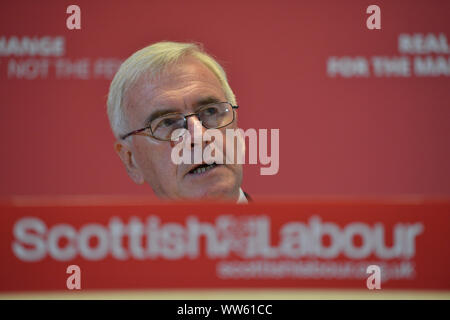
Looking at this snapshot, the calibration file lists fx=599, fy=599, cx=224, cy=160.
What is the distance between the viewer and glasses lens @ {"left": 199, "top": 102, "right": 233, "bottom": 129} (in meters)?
2.83

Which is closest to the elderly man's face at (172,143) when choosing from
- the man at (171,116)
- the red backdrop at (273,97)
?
the man at (171,116)

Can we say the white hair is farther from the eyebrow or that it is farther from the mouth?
the mouth

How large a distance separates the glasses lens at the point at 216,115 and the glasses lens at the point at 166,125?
106 mm

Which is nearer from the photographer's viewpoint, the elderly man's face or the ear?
the elderly man's face

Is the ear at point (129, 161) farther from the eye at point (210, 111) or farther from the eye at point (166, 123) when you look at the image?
the eye at point (210, 111)

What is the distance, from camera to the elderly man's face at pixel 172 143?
2.83 meters

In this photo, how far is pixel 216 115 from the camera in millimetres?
2875

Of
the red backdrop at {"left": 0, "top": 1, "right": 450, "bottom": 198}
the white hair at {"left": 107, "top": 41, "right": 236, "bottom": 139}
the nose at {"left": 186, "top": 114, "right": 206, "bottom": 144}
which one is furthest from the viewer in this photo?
the red backdrop at {"left": 0, "top": 1, "right": 450, "bottom": 198}

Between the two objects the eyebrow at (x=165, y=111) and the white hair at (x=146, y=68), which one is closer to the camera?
the eyebrow at (x=165, y=111)

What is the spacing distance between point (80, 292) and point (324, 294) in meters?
1.15

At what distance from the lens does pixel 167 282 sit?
2.84 meters

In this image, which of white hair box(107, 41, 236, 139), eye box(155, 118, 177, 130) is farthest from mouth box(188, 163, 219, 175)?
white hair box(107, 41, 236, 139)
